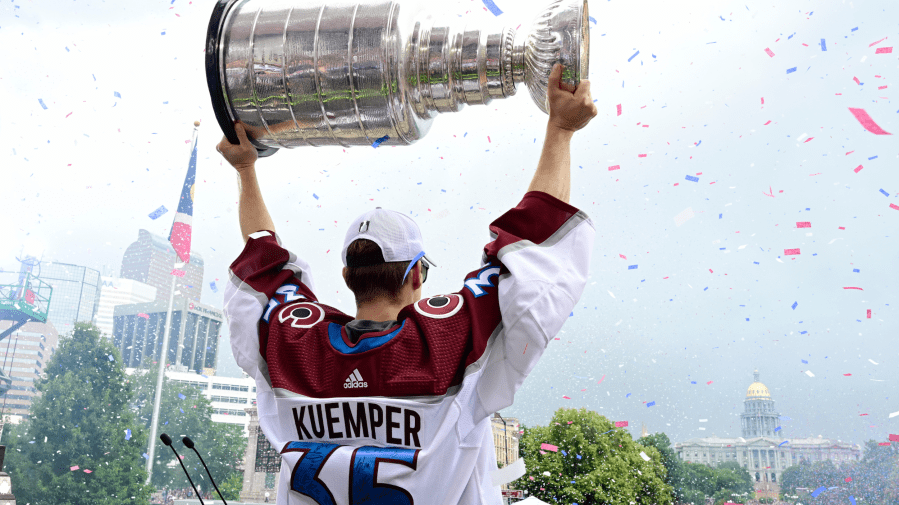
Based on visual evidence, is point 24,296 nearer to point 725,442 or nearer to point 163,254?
point 163,254

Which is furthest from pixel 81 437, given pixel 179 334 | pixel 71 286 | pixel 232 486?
pixel 71 286

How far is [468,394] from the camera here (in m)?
0.78

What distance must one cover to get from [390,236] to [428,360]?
0.22 meters

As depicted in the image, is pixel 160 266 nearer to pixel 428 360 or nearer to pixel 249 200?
pixel 249 200

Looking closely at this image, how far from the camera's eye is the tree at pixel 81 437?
14.0 meters

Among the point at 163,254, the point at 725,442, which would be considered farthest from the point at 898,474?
the point at 163,254

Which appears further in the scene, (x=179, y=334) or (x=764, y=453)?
(x=764, y=453)

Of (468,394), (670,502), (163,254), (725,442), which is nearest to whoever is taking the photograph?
(468,394)

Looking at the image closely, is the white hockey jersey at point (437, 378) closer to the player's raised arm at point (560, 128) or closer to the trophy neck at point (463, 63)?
the player's raised arm at point (560, 128)

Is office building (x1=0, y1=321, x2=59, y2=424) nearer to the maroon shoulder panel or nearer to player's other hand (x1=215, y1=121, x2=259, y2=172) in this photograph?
player's other hand (x1=215, y1=121, x2=259, y2=172)

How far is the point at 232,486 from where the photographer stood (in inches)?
931

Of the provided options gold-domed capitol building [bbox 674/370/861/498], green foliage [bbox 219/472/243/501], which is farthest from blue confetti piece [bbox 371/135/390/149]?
gold-domed capitol building [bbox 674/370/861/498]

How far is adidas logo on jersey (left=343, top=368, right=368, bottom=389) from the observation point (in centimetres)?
80

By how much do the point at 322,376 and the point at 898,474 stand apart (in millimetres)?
33916
